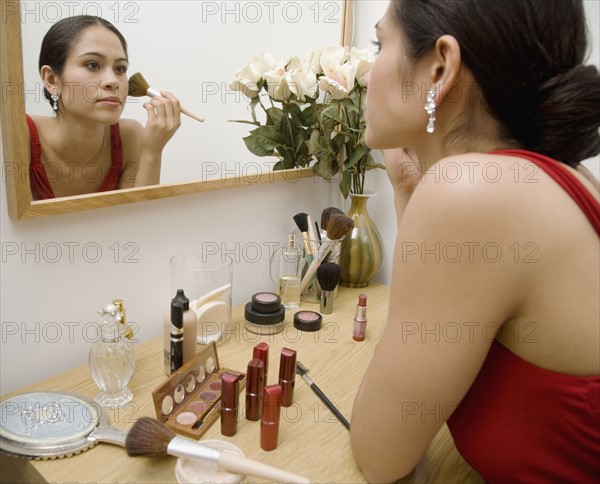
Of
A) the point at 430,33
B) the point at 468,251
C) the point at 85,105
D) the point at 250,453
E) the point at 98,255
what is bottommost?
the point at 250,453

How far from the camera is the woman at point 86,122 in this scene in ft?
2.47

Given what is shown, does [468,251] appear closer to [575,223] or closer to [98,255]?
[575,223]

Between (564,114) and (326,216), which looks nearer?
(564,114)

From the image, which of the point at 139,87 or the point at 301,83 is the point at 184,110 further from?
the point at 301,83

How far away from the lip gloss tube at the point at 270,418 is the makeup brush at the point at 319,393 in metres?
0.11

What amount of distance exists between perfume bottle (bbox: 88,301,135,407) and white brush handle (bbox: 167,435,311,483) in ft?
0.59

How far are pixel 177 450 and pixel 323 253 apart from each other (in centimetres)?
59

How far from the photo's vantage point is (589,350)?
0.55m

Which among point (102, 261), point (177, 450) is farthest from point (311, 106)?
point (177, 450)

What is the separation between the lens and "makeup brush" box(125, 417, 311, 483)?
23.1 inches

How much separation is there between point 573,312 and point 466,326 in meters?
0.10

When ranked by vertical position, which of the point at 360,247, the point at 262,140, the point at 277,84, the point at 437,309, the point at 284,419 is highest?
the point at 277,84

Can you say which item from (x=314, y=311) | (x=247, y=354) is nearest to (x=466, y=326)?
(x=247, y=354)

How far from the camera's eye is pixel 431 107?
647 millimetres
